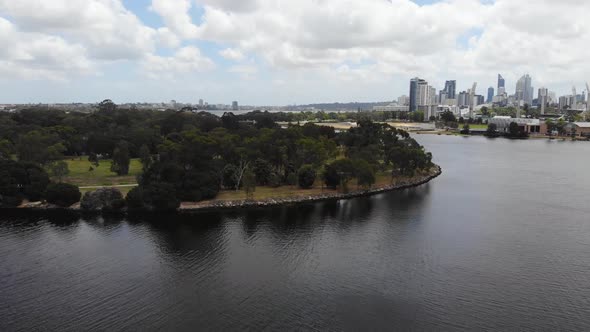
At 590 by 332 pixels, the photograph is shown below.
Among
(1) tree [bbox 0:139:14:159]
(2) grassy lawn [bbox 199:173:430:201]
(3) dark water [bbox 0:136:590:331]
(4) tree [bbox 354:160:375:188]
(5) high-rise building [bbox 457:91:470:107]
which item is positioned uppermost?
(5) high-rise building [bbox 457:91:470:107]

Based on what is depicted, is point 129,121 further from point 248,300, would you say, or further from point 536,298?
point 536,298

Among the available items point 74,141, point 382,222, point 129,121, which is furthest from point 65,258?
point 129,121

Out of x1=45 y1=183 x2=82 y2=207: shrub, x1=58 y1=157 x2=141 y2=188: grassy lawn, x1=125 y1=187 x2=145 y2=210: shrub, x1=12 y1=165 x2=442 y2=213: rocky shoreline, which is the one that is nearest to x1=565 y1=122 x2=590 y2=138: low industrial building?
x1=12 y1=165 x2=442 y2=213: rocky shoreline

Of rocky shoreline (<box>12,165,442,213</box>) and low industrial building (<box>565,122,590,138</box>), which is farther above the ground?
low industrial building (<box>565,122,590,138</box>)

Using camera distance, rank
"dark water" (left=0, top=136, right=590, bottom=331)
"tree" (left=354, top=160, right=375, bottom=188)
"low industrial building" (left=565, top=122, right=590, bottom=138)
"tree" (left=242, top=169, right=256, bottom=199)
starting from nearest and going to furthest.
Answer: "dark water" (left=0, top=136, right=590, bottom=331)
"tree" (left=242, top=169, right=256, bottom=199)
"tree" (left=354, top=160, right=375, bottom=188)
"low industrial building" (left=565, top=122, right=590, bottom=138)

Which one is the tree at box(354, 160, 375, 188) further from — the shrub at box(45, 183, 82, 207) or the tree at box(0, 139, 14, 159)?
the tree at box(0, 139, 14, 159)

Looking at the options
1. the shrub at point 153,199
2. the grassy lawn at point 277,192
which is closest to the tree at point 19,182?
the shrub at point 153,199
